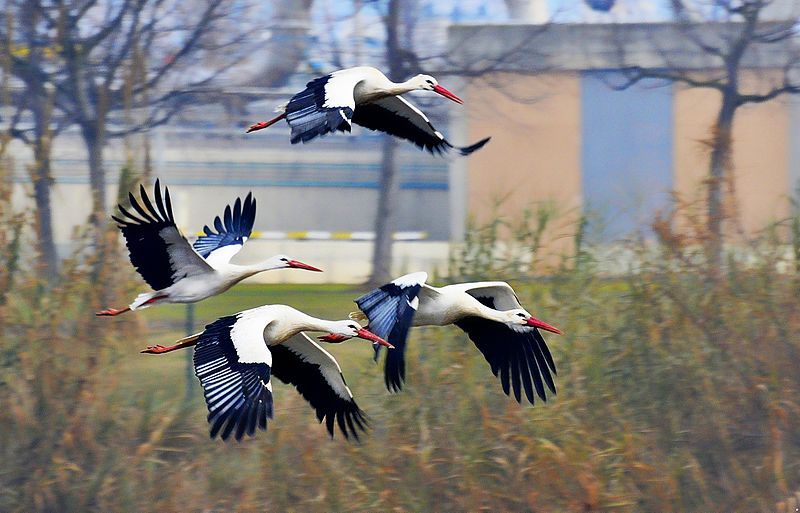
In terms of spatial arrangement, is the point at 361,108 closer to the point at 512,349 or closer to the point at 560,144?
the point at 512,349

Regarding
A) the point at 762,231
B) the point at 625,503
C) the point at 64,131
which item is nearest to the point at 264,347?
the point at 625,503

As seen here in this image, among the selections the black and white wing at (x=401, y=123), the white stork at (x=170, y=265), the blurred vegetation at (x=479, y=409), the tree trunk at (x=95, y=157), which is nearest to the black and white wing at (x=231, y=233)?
the white stork at (x=170, y=265)

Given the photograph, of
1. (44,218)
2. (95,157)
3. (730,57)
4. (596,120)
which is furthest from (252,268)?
(730,57)

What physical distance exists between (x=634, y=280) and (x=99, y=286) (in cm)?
370

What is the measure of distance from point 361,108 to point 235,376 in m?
2.22

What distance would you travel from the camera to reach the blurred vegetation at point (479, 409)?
9.30 meters

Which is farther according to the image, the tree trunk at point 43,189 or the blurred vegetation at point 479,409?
the tree trunk at point 43,189

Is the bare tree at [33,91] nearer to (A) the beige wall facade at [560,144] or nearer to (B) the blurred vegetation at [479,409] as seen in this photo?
(B) the blurred vegetation at [479,409]

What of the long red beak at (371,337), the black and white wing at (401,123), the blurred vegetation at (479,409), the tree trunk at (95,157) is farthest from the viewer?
the tree trunk at (95,157)

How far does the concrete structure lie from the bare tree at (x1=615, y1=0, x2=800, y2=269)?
2 cm

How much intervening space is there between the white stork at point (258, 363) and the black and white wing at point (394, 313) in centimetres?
9

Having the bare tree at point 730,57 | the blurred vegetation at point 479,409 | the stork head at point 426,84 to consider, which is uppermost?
the bare tree at point 730,57

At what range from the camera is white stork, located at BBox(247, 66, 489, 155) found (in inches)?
227

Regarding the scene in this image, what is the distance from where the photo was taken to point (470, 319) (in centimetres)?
761
